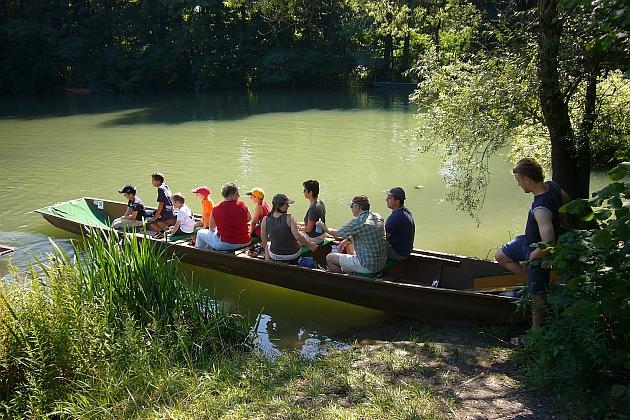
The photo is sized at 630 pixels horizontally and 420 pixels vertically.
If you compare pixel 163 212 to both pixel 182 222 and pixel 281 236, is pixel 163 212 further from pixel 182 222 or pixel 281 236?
pixel 281 236

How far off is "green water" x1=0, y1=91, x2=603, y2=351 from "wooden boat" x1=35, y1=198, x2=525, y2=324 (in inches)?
12.3

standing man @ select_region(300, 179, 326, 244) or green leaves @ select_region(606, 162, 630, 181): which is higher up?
green leaves @ select_region(606, 162, 630, 181)

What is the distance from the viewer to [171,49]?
3434cm

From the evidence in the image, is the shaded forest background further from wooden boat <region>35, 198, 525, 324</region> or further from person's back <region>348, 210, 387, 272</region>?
person's back <region>348, 210, 387, 272</region>

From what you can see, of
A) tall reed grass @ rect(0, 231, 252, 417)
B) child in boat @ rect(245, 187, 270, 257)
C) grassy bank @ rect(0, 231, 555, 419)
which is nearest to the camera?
grassy bank @ rect(0, 231, 555, 419)

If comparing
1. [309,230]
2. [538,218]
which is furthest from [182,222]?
[538,218]

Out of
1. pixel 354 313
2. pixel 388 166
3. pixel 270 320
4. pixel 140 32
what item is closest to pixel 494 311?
pixel 354 313

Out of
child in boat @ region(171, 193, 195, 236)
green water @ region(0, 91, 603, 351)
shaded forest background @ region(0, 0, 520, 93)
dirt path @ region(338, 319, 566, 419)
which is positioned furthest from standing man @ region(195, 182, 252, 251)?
shaded forest background @ region(0, 0, 520, 93)

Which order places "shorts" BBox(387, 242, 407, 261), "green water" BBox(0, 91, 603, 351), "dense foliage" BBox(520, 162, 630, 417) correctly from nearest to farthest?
"dense foliage" BBox(520, 162, 630, 417) → "shorts" BBox(387, 242, 407, 261) → "green water" BBox(0, 91, 603, 351)

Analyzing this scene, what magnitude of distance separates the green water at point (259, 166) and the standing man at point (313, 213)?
0.73m

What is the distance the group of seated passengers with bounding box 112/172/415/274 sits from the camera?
6254 millimetres

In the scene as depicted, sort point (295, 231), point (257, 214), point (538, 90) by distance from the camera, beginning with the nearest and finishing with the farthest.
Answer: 1. point (538, 90)
2. point (295, 231)
3. point (257, 214)

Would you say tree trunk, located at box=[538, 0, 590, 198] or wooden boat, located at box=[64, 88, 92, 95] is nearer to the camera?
tree trunk, located at box=[538, 0, 590, 198]

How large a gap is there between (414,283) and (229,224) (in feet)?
7.76
